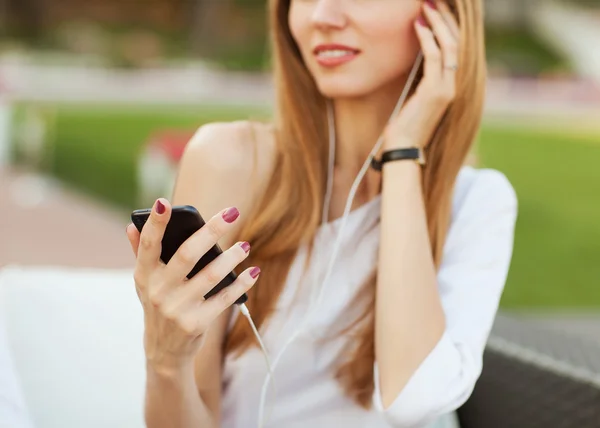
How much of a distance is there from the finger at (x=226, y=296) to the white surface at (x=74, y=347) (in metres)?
0.65

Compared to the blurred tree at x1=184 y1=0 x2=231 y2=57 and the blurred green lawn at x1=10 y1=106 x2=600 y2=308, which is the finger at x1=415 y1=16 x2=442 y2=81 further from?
the blurred tree at x1=184 y1=0 x2=231 y2=57

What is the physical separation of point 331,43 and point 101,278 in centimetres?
78

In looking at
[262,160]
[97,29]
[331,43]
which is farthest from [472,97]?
[97,29]

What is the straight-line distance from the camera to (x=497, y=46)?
4778 cm

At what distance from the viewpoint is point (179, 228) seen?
4.56ft

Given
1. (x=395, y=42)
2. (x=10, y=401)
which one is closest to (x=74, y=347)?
(x=10, y=401)

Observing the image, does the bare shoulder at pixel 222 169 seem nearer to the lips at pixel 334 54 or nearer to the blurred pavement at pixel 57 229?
the lips at pixel 334 54

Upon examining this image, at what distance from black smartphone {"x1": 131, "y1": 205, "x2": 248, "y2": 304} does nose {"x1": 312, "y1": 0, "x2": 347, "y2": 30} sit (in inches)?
26.7

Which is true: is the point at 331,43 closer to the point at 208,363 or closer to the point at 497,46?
the point at 208,363

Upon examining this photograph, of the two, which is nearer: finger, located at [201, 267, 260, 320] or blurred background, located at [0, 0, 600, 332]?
finger, located at [201, 267, 260, 320]

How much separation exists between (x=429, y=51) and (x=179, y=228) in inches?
33.3

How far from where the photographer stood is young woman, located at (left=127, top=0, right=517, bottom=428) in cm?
181

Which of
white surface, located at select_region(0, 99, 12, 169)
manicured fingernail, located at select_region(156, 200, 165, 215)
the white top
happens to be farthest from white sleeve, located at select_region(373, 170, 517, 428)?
white surface, located at select_region(0, 99, 12, 169)

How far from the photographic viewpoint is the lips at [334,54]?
1.94 meters
